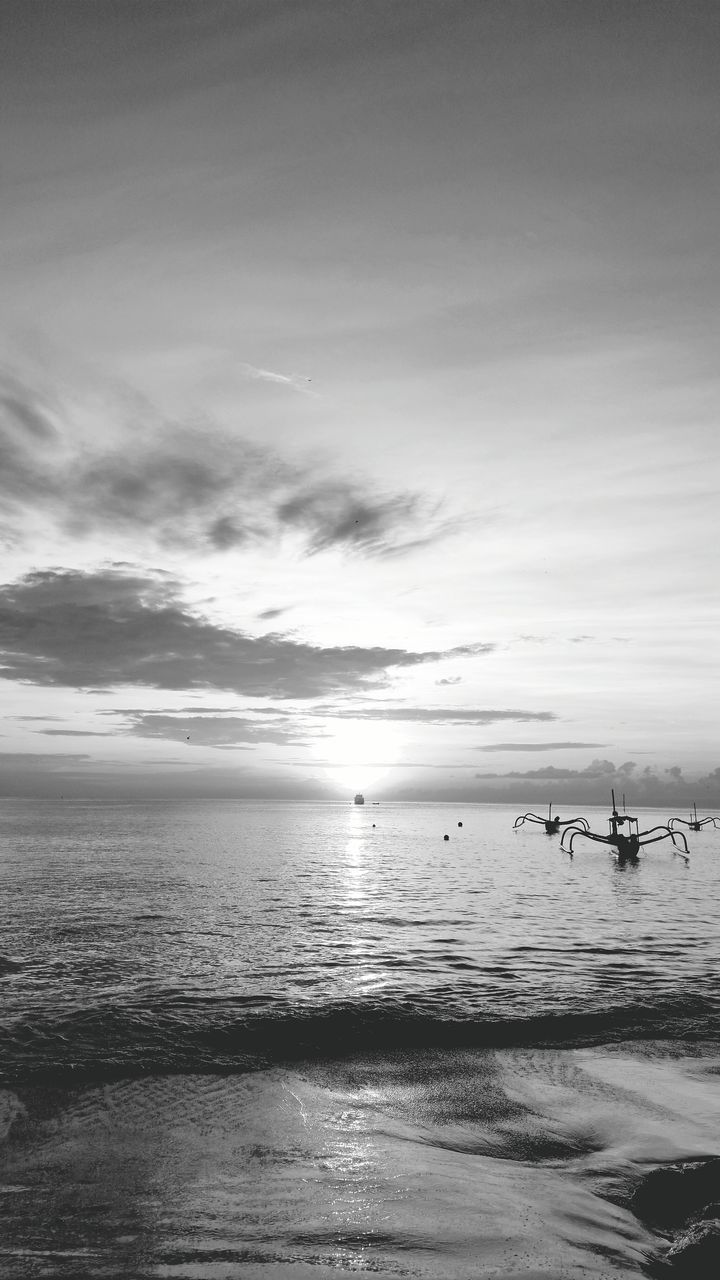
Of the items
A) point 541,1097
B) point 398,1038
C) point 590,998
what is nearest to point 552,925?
point 590,998

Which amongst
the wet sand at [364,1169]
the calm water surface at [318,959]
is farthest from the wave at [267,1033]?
the wet sand at [364,1169]

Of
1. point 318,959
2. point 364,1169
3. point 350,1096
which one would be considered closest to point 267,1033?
point 350,1096

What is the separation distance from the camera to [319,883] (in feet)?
171

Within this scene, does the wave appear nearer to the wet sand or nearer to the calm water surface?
the calm water surface

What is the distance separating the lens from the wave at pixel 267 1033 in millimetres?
14969

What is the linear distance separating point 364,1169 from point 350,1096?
11.9ft

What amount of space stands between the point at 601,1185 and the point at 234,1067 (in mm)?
8469

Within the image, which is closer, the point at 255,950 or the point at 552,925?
the point at 255,950

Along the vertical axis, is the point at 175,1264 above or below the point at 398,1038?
above

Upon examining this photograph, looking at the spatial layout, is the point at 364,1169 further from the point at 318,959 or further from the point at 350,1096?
the point at 318,959

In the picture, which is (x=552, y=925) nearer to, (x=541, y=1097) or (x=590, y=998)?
(x=590, y=998)

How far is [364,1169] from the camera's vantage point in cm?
1009

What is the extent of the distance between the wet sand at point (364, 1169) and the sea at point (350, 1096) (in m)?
0.05

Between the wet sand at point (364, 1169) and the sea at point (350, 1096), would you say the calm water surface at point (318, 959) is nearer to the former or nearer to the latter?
the sea at point (350, 1096)
